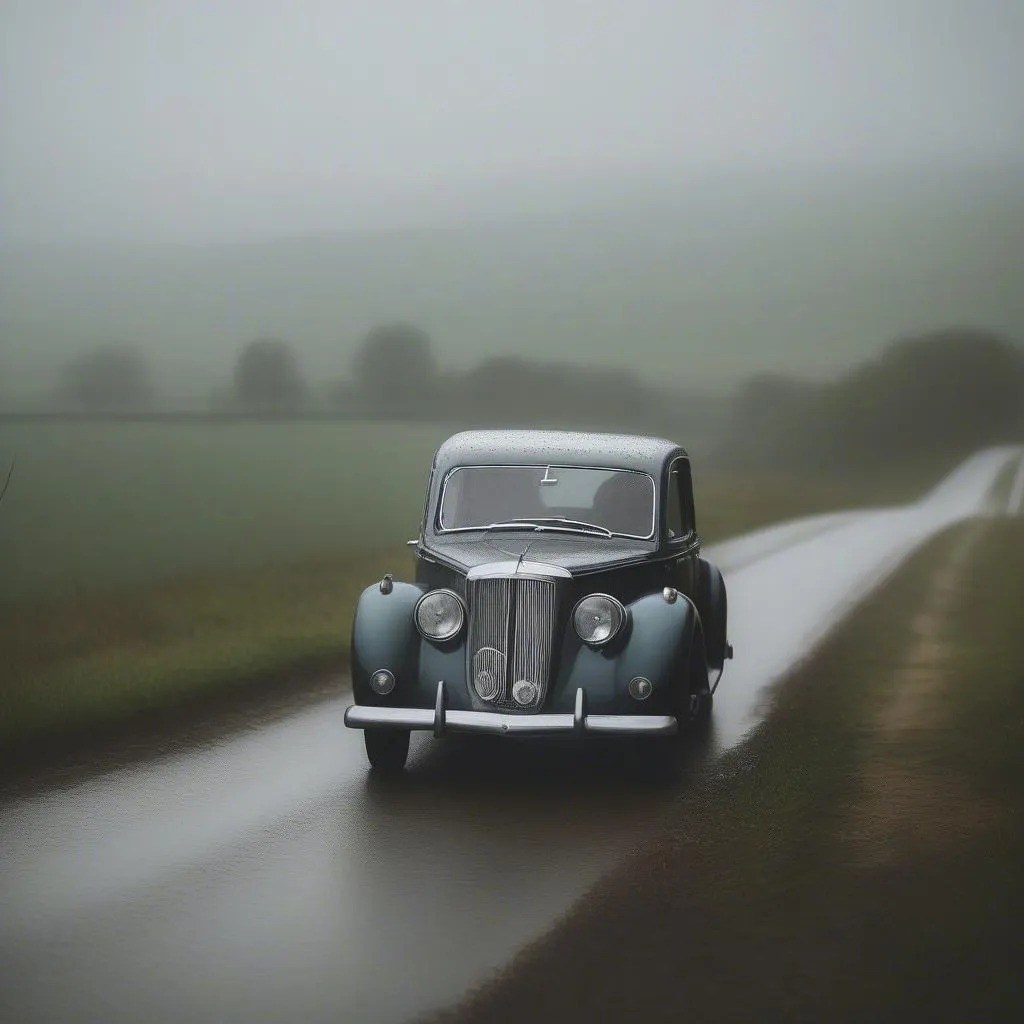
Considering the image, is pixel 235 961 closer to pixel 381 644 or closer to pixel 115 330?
pixel 381 644

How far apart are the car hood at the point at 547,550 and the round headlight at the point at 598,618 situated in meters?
0.27

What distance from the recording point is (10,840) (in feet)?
22.5

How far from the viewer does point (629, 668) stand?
7855 mm

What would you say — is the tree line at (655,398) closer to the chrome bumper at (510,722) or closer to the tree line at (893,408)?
the tree line at (893,408)

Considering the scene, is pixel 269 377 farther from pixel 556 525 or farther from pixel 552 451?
pixel 556 525

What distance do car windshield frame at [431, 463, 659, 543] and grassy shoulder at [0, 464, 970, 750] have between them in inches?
122

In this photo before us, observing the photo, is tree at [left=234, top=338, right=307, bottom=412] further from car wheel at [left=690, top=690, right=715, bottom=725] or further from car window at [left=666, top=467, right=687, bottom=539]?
car wheel at [left=690, top=690, right=715, bottom=725]

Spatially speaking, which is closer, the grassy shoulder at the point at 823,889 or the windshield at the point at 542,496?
the grassy shoulder at the point at 823,889

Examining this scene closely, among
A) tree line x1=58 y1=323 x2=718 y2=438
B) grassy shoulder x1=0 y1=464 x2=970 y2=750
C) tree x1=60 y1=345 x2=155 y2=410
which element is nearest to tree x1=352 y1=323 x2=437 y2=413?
tree line x1=58 y1=323 x2=718 y2=438

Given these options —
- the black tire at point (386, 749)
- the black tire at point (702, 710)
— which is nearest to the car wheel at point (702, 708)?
the black tire at point (702, 710)

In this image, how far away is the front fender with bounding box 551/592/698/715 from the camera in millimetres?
7820

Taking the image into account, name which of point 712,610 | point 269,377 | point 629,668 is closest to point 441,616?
point 629,668

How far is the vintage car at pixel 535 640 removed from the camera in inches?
307

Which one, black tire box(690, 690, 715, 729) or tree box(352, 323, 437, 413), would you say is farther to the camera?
tree box(352, 323, 437, 413)
